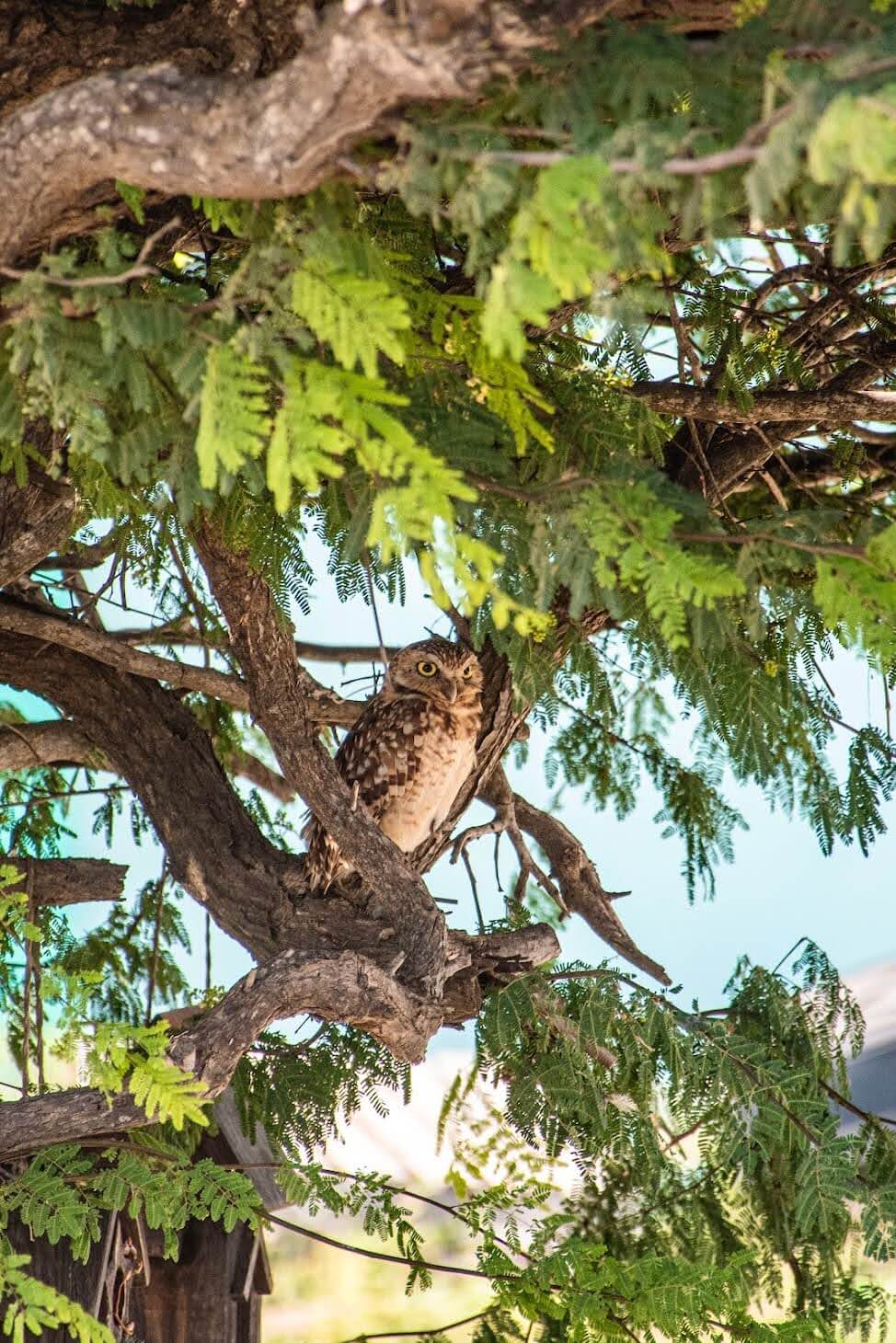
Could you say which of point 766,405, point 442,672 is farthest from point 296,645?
point 766,405

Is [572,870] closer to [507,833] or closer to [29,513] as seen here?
[507,833]

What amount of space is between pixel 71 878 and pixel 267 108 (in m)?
2.04

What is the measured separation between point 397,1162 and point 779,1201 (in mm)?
3859

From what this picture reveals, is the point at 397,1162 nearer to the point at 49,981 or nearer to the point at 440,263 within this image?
the point at 49,981

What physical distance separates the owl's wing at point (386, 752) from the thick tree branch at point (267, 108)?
192cm

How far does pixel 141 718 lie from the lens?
3.07 m

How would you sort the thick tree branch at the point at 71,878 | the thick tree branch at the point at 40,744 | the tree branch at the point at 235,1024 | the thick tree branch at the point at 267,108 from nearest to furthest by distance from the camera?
the thick tree branch at the point at 267,108, the tree branch at the point at 235,1024, the thick tree branch at the point at 71,878, the thick tree branch at the point at 40,744

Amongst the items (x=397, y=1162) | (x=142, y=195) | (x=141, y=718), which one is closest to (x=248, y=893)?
(x=141, y=718)

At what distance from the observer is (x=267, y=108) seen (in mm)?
1461

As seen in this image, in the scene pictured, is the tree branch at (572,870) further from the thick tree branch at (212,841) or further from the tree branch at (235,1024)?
the tree branch at (235,1024)

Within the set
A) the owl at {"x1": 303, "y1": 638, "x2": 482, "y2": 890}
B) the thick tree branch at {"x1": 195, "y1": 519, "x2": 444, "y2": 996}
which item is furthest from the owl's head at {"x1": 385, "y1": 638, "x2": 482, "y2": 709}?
the thick tree branch at {"x1": 195, "y1": 519, "x2": 444, "y2": 996}

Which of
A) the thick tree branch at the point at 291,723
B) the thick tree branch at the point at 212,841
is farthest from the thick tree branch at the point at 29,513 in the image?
the thick tree branch at the point at 212,841

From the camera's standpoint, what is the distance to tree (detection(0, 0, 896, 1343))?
146 cm

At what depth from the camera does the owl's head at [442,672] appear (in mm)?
3340
